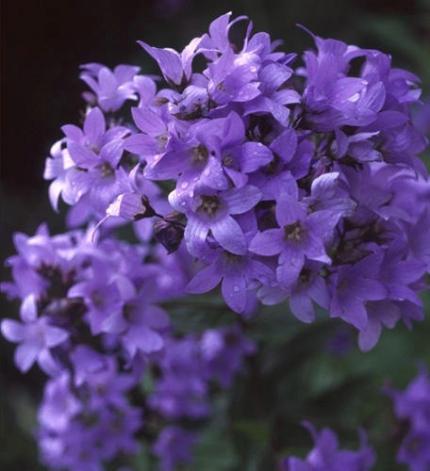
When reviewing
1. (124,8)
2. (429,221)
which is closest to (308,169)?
(429,221)

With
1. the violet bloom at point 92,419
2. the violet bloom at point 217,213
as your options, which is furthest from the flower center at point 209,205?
the violet bloom at point 92,419

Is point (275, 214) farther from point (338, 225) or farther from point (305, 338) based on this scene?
point (305, 338)

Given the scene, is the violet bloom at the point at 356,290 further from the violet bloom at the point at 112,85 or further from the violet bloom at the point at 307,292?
the violet bloom at the point at 112,85

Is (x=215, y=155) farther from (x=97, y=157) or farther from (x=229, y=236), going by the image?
(x=97, y=157)

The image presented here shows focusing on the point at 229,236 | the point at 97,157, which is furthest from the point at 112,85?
the point at 229,236

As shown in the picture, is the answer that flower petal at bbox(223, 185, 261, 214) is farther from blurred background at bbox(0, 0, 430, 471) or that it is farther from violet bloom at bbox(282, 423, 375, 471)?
blurred background at bbox(0, 0, 430, 471)

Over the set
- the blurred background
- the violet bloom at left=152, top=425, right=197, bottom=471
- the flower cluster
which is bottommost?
the blurred background

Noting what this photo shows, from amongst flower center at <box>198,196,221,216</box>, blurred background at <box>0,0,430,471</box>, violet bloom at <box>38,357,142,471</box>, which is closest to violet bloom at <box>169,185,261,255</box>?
flower center at <box>198,196,221,216</box>
